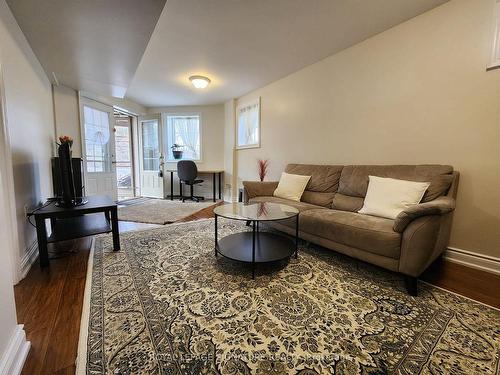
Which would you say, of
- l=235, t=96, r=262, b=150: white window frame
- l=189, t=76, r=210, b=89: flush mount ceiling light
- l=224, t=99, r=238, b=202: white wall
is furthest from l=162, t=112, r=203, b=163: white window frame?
l=189, t=76, r=210, b=89: flush mount ceiling light

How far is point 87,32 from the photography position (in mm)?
2016

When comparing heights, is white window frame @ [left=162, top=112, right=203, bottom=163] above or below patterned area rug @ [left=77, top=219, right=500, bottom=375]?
above

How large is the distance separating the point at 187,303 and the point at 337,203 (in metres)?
1.88

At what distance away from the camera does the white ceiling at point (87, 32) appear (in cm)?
169

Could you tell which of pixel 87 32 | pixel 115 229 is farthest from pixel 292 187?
pixel 87 32

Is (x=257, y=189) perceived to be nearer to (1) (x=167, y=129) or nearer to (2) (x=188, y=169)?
(2) (x=188, y=169)

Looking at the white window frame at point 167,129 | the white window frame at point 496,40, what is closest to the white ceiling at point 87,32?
the white window frame at point 167,129

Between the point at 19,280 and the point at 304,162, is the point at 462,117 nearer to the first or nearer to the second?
the point at 304,162

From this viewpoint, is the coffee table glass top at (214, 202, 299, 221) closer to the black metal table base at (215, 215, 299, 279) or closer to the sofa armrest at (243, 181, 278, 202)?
the black metal table base at (215, 215, 299, 279)

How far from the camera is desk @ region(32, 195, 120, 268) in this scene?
177 cm

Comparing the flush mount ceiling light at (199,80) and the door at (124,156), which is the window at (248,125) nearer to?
the flush mount ceiling light at (199,80)

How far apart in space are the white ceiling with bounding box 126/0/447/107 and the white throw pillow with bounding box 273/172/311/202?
1.62 metres

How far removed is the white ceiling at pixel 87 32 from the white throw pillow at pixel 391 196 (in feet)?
7.91

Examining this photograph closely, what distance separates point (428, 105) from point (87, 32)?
10.7ft
